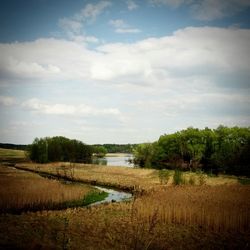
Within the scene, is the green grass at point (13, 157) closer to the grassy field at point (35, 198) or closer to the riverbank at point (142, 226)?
the grassy field at point (35, 198)

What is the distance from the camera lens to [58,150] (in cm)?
11388

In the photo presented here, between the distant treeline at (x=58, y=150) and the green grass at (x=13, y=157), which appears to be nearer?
the distant treeline at (x=58, y=150)

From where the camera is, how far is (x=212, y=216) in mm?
19297

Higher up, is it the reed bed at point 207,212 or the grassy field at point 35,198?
the reed bed at point 207,212

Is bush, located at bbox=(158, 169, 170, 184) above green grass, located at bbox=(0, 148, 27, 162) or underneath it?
above

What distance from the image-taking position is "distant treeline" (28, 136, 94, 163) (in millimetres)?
104250

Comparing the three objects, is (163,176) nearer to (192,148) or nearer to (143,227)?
(143,227)

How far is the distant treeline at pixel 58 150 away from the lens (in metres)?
104

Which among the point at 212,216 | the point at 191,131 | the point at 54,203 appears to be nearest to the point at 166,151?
the point at 191,131

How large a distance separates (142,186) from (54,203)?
1506 centimetres

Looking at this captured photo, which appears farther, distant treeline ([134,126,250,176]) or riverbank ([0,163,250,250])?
distant treeline ([134,126,250,176])

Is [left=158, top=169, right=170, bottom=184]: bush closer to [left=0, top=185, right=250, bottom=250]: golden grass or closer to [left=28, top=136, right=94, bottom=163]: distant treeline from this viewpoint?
[left=0, top=185, right=250, bottom=250]: golden grass

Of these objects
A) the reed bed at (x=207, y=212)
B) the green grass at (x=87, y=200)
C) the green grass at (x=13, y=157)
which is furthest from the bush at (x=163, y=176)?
the green grass at (x=13, y=157)

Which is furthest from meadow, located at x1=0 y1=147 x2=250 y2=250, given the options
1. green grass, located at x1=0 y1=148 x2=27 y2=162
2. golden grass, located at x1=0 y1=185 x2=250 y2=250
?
green grass, located at x1=0 y1=148 x2=27 y2=162
